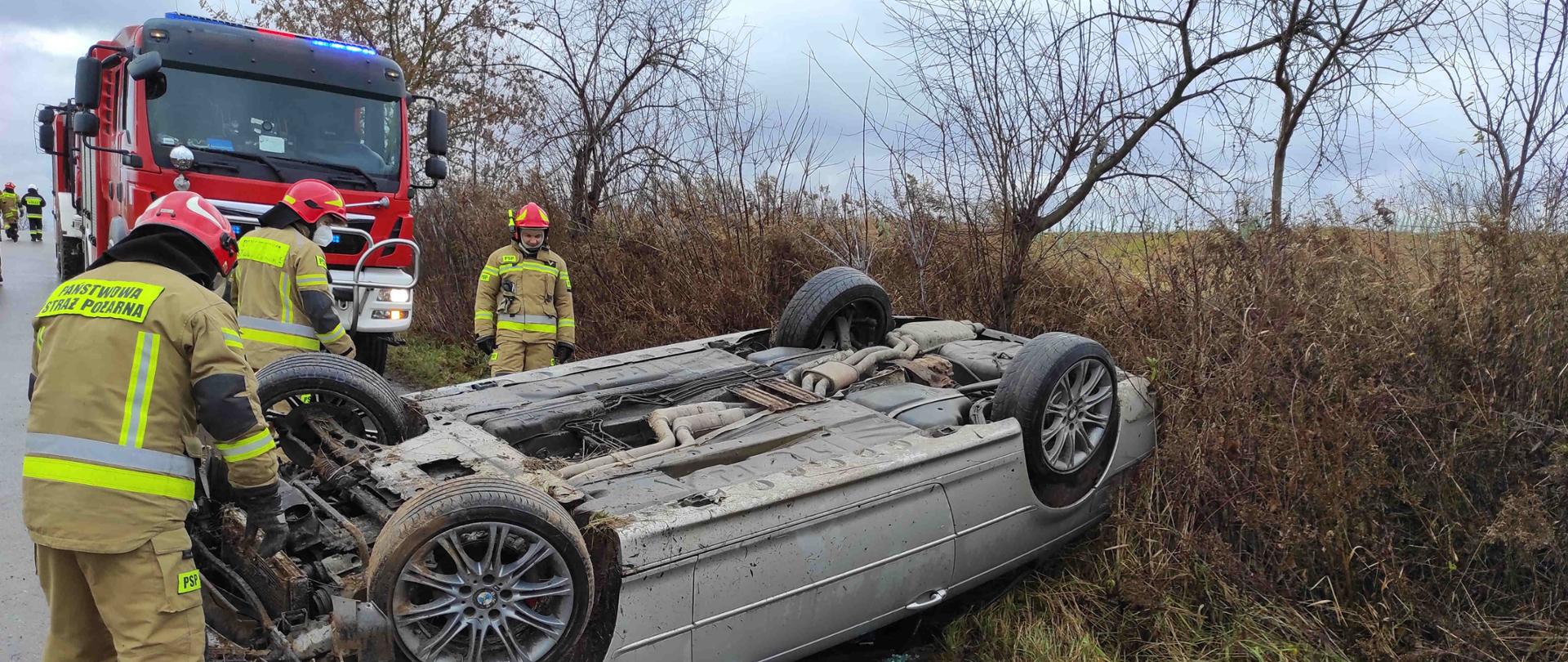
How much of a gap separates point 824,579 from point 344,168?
5.99m

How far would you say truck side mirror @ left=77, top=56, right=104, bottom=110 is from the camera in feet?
23.7

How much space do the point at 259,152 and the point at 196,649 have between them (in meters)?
5.60

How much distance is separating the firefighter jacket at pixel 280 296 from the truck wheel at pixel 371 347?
2.36 m

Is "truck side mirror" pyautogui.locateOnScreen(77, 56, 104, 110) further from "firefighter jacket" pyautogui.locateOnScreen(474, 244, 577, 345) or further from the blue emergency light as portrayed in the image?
"firefighter jacket" pyautogui.locateOnScreen(474, 244, 577, 345)

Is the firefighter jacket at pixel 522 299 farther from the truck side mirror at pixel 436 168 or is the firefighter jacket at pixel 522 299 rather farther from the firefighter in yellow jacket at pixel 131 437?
the firefighter in yellow jacket at pixel 131 437

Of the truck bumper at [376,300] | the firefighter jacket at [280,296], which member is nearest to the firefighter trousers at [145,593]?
the firefighter jacket at [280,296]

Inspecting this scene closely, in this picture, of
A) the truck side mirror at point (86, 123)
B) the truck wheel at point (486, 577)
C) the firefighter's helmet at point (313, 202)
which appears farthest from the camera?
the truck side mirror at point (86, 123)

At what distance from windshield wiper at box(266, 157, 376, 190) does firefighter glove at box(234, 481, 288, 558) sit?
5.35 m

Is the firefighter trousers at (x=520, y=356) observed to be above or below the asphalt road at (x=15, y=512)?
above

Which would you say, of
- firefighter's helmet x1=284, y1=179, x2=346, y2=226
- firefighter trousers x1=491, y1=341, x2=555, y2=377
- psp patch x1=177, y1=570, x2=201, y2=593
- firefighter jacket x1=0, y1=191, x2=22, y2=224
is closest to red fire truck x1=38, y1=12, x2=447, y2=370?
firefighter trousers x1=491, y1=341, x2=555, y2=377

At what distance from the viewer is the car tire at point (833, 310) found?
16.9ft

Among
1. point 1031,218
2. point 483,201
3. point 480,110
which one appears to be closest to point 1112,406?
point 1031,218

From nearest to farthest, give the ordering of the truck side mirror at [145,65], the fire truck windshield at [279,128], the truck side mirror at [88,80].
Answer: the truck side mirror at [145,65] < the fire truck windshield at [279,128] < the truck side mirror at [88,80]

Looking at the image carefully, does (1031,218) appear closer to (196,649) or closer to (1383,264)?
(1383,264)
